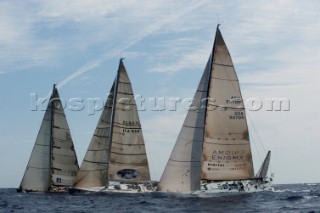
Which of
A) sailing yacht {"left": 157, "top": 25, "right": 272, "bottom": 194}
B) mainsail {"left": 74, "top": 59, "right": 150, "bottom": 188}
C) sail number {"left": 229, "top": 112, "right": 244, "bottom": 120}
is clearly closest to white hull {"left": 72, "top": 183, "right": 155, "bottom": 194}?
mainsail {"left": 74, "top": 59, "right": 150, "bottom": 188}

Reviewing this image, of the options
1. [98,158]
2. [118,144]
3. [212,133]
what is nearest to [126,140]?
[118,144]

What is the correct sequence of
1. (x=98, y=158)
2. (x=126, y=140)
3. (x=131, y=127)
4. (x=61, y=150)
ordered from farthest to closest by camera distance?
(x=61, y=150)
(x=131, y=127)
(x=126, y=140)
(x=98, y=158)

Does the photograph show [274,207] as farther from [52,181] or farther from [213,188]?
[52,181]

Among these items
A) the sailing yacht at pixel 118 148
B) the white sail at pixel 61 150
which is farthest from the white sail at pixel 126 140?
the white sail at pixel 61 150

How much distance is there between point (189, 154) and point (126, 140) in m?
13.6

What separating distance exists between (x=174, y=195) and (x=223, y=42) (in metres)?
13.8

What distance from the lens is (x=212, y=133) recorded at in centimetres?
4947

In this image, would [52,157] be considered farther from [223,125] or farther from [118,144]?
[223,125]

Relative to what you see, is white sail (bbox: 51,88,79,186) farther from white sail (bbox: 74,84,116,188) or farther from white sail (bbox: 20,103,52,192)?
white sail (bbox: 74,84,116,188)

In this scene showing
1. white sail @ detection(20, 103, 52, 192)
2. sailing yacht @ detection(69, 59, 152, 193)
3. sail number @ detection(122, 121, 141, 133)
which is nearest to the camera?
sailing yacht @ detection(69, 59, 152, 193)

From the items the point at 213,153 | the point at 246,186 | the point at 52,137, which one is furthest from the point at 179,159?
the point at 52,137

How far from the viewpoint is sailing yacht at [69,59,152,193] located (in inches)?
2366

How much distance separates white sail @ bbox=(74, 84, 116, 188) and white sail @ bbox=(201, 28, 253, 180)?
1491 cm

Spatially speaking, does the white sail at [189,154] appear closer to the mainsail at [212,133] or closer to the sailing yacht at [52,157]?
the mainsail at [212,133]
